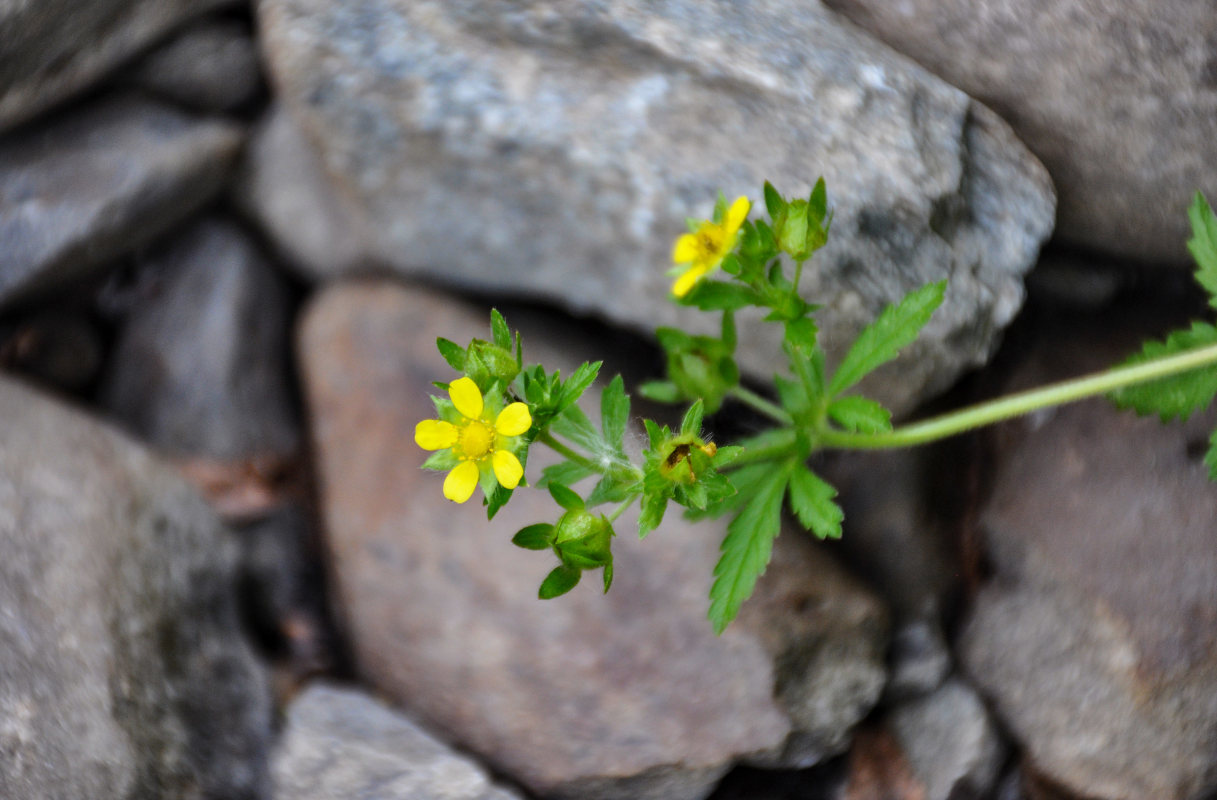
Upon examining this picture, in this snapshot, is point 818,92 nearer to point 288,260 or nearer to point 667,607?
point 667,607

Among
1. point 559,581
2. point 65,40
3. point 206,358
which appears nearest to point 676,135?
point 559,581

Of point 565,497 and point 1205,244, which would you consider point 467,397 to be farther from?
point 1205,244

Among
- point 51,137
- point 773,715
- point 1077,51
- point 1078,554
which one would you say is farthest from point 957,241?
point 51,137

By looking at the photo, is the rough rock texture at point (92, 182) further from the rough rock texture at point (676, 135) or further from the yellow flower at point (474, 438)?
the yellow flower at point (474, 438)

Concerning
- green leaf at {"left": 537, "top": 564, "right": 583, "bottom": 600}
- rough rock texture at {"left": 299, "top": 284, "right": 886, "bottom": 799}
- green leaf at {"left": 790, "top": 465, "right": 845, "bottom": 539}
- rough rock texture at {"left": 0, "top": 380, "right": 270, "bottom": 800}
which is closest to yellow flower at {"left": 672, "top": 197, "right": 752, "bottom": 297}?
green leaf at {"left": 790, "top": 465, "right": 845, "bottom": 539}

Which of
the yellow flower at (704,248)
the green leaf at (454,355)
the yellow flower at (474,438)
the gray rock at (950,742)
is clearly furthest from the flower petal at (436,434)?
the gray rock at (950,742)

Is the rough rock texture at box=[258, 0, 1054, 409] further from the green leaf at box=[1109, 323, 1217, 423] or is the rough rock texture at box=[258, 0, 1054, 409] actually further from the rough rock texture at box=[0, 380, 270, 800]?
the rough rock texture at box=[0, 380, 270, 800]

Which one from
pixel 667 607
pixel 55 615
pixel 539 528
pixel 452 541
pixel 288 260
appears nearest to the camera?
pixel 539 528
